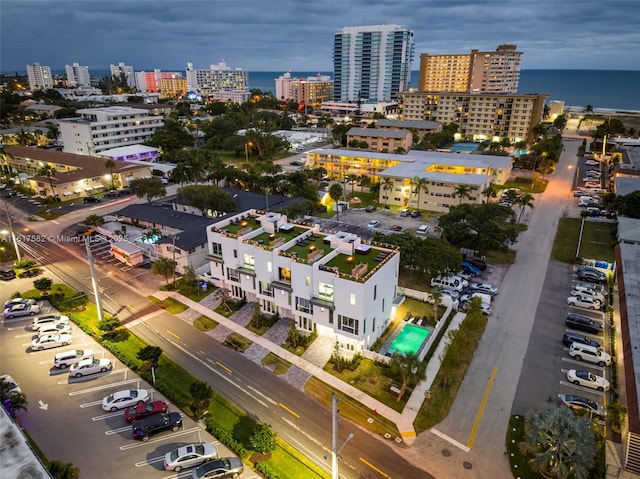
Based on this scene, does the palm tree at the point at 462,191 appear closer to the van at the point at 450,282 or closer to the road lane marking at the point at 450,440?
the van at the point at 450,282

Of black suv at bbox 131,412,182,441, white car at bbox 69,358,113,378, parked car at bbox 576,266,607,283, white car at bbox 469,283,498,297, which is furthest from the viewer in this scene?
parked car at bbox 576,266,607,283

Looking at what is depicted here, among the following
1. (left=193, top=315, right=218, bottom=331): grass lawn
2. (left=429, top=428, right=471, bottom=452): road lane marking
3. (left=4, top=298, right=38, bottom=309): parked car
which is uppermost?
(left=4, top=298, right=38, bottom=309): parked car

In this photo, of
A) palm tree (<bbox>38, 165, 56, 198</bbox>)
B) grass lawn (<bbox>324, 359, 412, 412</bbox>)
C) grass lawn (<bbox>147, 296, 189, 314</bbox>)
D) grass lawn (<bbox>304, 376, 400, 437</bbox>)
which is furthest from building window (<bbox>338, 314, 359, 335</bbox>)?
palm tree (<bbox>38, 165, 56, 198</bbox>)

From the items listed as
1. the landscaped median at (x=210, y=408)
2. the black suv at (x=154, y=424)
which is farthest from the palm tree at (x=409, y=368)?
the black suv at (x=154, y=424)

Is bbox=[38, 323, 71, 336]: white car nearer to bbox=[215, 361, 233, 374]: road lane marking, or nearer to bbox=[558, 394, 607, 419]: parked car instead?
bbox=[215, 361, 233, 374]: road lane marking

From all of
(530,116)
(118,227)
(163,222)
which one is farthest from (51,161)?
(530,116)

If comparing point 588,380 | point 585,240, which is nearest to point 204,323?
point 588,380
